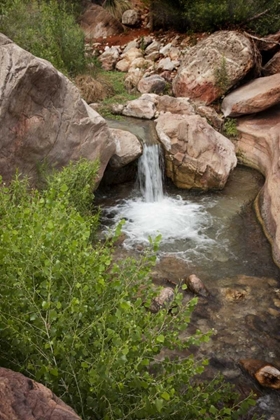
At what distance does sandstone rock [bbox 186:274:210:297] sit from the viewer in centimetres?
605

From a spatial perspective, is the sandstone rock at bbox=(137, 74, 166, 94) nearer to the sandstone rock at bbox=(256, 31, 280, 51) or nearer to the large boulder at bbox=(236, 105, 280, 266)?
the large boulder at bbox=(236, 105, 280, 266)

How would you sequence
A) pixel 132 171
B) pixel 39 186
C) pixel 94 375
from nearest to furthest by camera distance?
1. pixel 94 375
2. pixel 39 186
3. pixel 132 171

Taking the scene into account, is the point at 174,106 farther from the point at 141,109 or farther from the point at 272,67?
the point at 272,67

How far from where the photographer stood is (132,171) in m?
9.34

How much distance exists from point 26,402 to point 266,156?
347 inches

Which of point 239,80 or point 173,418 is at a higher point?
point 239,80

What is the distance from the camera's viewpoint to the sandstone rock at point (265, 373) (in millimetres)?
4641

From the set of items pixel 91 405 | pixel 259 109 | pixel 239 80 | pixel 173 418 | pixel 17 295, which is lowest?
pixel 173 418

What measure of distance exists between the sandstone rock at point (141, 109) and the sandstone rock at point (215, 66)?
149 cm

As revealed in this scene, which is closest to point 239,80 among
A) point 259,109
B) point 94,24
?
point 259,109

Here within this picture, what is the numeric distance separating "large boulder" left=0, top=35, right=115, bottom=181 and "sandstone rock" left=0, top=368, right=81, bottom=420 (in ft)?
15.7

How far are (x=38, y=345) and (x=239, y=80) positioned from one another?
10.8 m

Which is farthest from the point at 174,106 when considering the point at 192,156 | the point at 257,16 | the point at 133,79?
the point at 257,16

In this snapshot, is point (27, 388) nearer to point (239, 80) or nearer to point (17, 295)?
point (17, 295)
